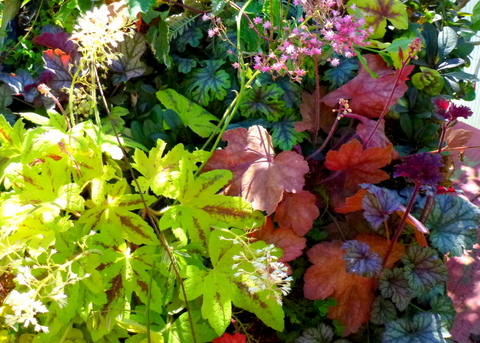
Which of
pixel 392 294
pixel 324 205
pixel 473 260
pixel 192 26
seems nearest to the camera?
pixel 392 294

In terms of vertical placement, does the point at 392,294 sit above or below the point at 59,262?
below

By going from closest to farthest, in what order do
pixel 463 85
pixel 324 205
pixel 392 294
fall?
pixel 392 294 < pixel 324 205 < pixel 463 85

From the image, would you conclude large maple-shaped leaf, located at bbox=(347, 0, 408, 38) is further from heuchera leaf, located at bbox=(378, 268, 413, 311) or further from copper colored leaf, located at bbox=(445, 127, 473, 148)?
heuchera leaf, located at bbox=(378, 268, 413, 311)

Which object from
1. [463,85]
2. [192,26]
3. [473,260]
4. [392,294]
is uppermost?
[192,26]

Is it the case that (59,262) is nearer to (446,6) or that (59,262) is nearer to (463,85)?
(463,85)

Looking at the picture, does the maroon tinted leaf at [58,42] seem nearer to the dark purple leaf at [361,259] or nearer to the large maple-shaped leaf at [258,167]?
the large maple-shaped leaf at [258,167]

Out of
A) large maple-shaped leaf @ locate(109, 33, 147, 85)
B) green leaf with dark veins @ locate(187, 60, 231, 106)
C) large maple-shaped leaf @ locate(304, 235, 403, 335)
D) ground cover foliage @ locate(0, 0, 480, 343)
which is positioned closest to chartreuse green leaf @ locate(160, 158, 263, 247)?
ground cover foliage @ locate(0, 0, 480, 343)

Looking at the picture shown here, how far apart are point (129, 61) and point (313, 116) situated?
0.51 meters

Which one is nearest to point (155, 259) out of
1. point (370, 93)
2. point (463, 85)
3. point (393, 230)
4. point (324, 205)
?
point (324, 205)

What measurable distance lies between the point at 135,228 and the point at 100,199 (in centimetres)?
9

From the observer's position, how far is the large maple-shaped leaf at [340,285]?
1.16 m

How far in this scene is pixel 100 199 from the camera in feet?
3.34

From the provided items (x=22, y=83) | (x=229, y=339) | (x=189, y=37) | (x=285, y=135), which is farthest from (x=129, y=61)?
(x=229, y=339)

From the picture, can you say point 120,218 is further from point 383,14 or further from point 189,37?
point 383,14
